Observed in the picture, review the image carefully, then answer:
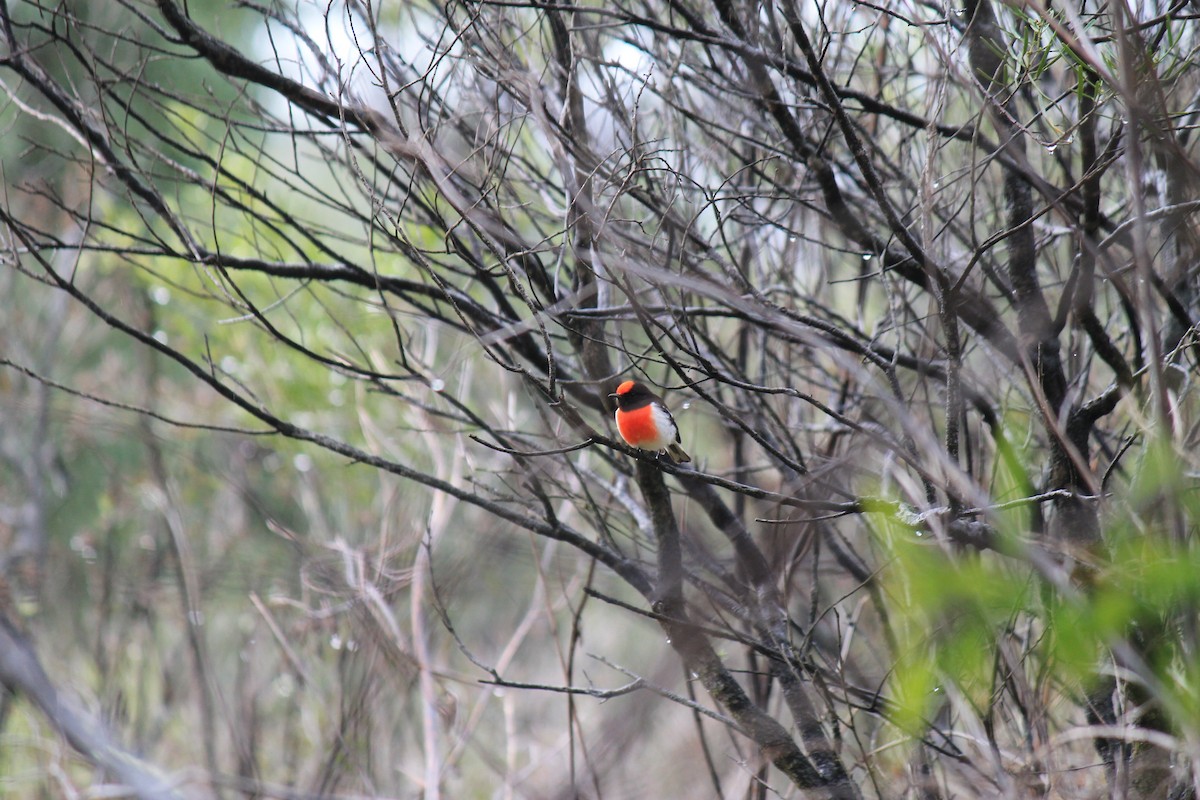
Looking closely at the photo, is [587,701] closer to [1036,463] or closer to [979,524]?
[1036,463]

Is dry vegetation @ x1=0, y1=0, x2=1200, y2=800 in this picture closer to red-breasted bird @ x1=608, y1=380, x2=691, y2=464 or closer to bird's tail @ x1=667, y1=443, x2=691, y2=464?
red-breasted bird @ x1=608, y1=380, x2=691, y2=464

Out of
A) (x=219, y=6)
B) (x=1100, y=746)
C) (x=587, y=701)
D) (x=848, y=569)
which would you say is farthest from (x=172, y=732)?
(x=1100, y=746)

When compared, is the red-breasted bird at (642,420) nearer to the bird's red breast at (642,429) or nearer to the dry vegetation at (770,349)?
the bird's red breast at (642,429)

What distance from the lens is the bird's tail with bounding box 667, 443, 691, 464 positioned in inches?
152

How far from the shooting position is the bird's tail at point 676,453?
3872 millimetres

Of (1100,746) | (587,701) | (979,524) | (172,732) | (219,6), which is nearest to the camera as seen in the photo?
(979,524)

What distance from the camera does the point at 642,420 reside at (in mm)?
3648

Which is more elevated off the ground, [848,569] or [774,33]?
[774,33]

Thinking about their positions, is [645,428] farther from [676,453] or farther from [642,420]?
[676,453]

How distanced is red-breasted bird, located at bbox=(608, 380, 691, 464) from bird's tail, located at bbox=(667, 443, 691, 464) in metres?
0.03

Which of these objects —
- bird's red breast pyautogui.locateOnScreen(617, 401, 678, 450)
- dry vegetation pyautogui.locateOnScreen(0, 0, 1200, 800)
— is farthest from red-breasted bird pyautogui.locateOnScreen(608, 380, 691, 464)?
dry vegetation pyautogui.locateOnScreen(0, 0, 1200, 800)

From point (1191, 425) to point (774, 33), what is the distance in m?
1.51

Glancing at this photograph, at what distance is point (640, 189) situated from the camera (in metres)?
2.80

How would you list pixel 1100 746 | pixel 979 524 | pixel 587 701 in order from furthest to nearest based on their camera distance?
pixel 587 701 → pixel 1100 746 → pixel 979 524
